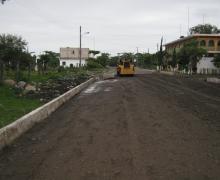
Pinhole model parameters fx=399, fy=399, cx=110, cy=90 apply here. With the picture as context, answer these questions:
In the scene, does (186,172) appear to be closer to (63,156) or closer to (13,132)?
(63,156)

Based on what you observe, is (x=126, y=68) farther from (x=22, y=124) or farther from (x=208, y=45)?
(x=22, y=124)

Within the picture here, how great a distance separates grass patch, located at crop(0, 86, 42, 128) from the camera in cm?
1180

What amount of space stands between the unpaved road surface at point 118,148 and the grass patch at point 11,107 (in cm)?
83

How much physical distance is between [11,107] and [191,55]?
193 ft

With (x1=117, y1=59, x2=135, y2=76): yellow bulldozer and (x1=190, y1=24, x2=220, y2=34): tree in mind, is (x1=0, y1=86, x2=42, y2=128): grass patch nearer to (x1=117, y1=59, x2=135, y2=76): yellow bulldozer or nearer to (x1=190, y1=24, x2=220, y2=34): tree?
(x1=117, y1=59, x2=135, y2=76): yellow bulldozer

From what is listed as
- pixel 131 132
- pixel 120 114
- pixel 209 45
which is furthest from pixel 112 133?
pixel 209 45

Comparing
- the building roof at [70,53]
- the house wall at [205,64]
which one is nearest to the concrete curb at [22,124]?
the house wall at [205,64]

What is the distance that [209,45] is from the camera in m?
86.2

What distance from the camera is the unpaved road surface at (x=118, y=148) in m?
6.79

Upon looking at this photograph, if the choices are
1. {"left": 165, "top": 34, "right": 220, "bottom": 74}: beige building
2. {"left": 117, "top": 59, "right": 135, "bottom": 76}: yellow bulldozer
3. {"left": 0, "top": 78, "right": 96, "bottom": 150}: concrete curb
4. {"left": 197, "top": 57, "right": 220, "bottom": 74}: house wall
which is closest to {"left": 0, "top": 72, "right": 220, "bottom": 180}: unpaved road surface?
{"left": 0, "top": 78, "right": 96, "bottom": 150}: concrete curb

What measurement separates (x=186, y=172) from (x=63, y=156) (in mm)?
2551

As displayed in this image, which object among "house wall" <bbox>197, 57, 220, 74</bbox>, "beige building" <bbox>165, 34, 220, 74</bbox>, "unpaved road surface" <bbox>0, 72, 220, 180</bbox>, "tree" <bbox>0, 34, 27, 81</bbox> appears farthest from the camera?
"beige building" <bbox>165, 34, 220, 74</bbox>

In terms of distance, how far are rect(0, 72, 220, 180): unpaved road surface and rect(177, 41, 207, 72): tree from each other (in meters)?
57.4

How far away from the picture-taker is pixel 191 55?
7025 cm
